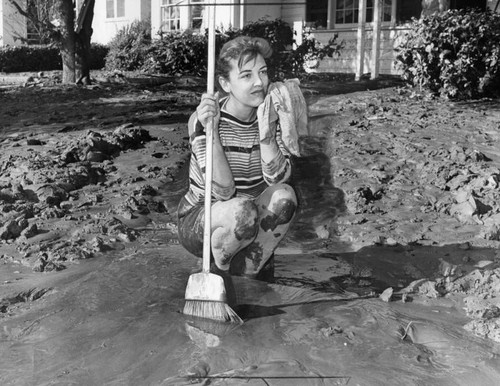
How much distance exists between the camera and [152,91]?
1224 centimetres

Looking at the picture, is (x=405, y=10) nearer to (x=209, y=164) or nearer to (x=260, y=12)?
(x=260, y=12)

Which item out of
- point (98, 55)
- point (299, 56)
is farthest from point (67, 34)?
point (98, 55)

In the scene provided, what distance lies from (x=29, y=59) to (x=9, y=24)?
6.05 metres

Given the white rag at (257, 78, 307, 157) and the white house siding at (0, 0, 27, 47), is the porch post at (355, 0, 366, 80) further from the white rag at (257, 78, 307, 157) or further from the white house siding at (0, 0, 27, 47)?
the white house siding at (0, 0, 27, 47)

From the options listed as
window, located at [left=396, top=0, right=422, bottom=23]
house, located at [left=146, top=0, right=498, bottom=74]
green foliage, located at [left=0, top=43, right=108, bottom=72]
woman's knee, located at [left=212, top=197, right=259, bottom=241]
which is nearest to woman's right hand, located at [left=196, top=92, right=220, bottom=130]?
woman's knee, located at [left=212, top=197, right=259, bottom=241]

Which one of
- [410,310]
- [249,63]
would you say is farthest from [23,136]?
[410,310]

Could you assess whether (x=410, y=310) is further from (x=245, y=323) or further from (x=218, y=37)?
(x=218, y=37)

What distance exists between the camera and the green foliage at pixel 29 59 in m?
21.1

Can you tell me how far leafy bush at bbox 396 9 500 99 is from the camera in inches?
387

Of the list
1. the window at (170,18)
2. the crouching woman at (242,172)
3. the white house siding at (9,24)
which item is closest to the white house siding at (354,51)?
the window at (170,18)

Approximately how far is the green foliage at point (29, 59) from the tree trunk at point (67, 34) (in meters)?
8.49

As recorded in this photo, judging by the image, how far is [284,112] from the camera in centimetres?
369

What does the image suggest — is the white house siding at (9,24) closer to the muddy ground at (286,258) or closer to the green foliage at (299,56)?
the green foliage at (299,56)

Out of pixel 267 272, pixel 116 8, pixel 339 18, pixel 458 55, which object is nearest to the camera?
pixel 267 272
